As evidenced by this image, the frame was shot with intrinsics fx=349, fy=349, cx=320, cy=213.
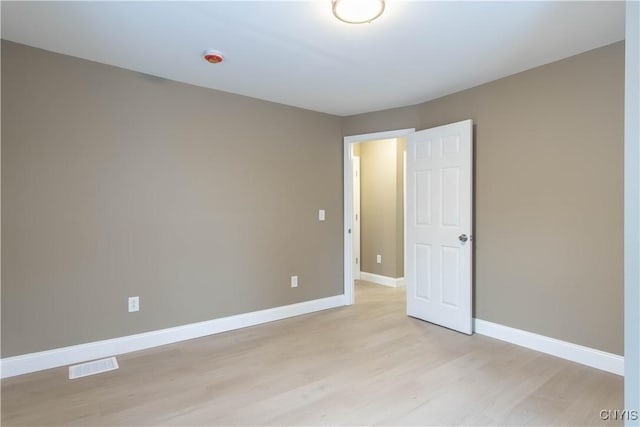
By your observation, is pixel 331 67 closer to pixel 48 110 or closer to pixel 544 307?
pixel 48 110

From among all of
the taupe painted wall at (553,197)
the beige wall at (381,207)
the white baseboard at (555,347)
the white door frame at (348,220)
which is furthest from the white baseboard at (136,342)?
the taupe painted wall at (553,197)

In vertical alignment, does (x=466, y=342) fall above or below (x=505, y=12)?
below

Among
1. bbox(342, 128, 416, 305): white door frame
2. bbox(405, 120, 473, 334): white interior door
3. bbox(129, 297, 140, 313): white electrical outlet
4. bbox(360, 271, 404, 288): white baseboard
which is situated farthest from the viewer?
bbox(360, 271, 404, 288): white baseboard

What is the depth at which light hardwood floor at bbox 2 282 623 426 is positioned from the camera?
1958mm

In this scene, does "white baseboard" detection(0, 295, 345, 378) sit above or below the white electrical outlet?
below

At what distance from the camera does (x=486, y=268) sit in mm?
3172

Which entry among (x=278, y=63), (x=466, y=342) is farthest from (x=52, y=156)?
(x=466, y=342)

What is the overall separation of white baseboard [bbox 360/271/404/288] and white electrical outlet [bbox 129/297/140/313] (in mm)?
3388

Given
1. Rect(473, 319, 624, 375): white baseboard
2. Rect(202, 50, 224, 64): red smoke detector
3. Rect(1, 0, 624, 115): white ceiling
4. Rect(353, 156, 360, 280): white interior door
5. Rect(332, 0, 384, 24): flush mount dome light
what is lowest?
Rect(473, 319, 624, 375): white baseboard

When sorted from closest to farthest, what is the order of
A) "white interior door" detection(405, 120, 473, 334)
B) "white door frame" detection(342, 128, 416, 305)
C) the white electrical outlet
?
the white electrical outlet
"white interior door" detection(405, 120, 473, 334)
"white door frame" detection(342, 128, 416, 305)

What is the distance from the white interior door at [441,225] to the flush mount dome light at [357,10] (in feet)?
5.26

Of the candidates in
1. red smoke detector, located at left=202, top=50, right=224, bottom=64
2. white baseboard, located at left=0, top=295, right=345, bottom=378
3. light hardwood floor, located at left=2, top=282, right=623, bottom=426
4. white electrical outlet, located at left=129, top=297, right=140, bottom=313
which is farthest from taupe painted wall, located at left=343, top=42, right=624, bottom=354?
white electrical outlet, located at left=129, top=297, right=140, bottom=313

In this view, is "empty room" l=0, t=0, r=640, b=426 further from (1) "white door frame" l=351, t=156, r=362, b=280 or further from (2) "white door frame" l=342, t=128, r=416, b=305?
(1) "white door frame" l=351, t=156, r=362, b=280

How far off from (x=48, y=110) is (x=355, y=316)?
10.6 feet
